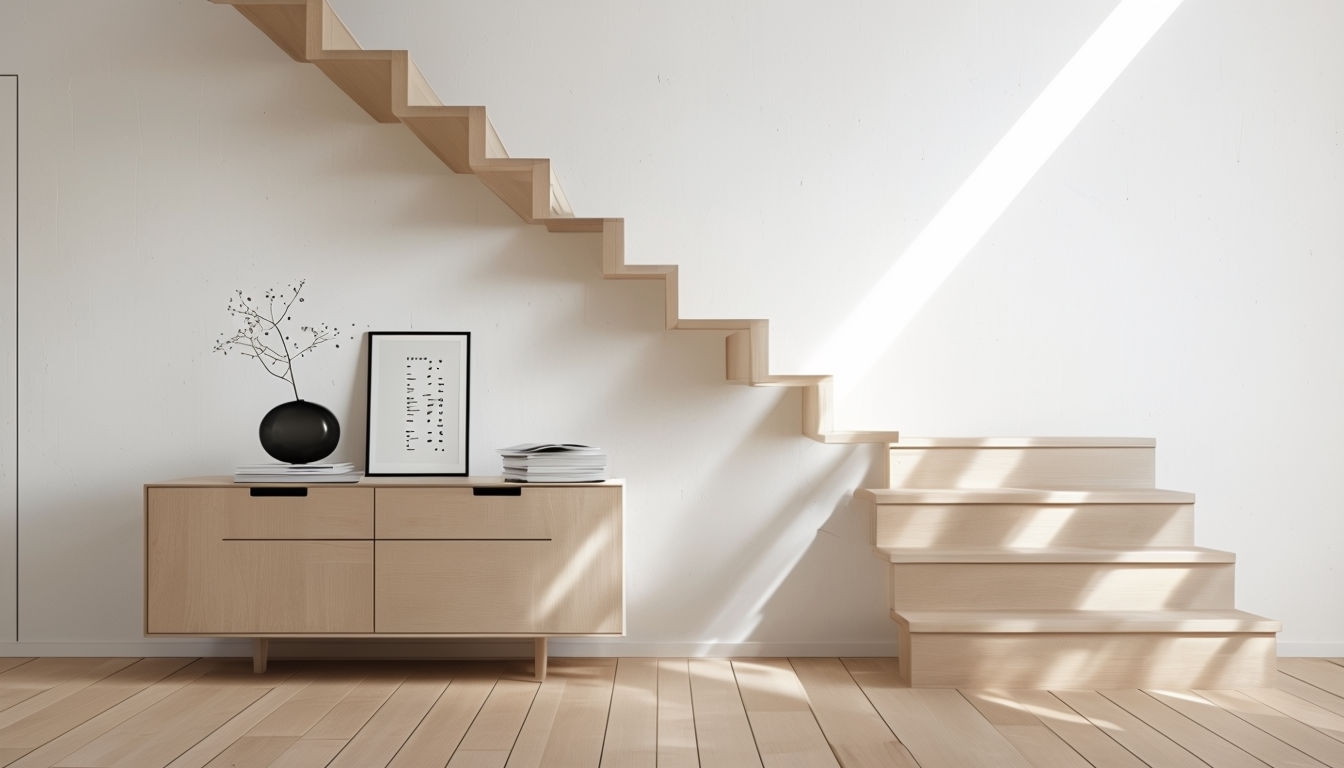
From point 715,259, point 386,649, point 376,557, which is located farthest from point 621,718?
point 715,259

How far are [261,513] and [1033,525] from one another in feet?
7.80

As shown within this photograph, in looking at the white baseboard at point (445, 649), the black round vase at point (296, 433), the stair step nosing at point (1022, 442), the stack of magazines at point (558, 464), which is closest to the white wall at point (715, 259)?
the white baseboard at point (445, 649)

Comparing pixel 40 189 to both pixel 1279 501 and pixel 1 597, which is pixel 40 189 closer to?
pixel 1 597

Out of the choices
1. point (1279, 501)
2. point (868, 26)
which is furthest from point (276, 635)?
point (1279, 501)

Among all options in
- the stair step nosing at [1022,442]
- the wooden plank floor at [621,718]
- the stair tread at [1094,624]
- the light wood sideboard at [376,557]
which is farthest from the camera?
the stair step nosing at [1022,442]

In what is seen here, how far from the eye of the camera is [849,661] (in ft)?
11.5

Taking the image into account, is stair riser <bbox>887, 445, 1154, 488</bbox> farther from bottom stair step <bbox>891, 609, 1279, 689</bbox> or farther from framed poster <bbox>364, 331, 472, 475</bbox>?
framed poster <bbox>364, 331, 472, 475</bbox>

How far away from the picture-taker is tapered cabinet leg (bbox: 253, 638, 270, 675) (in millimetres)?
3312

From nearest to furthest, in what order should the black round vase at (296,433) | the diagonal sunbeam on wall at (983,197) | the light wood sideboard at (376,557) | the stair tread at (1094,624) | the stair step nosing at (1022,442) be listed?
the stair tread at (1094,624) < the light wood sideboard at (376,557) < the black round vase at (296,433) < the stair step nosing at (1022,442) < the diagonal sunbeam on wall at (983,197)

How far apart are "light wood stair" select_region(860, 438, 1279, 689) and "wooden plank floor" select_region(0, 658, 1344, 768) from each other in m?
0.08

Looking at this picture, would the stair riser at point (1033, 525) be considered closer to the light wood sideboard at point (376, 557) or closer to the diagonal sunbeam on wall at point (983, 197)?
the diagonal sunbeam on wall at point (983, 197)

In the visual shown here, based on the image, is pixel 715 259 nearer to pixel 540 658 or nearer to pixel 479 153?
pixel 479 153

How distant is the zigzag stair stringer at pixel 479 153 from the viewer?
307 cm

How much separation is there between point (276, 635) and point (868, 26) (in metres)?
2.77
